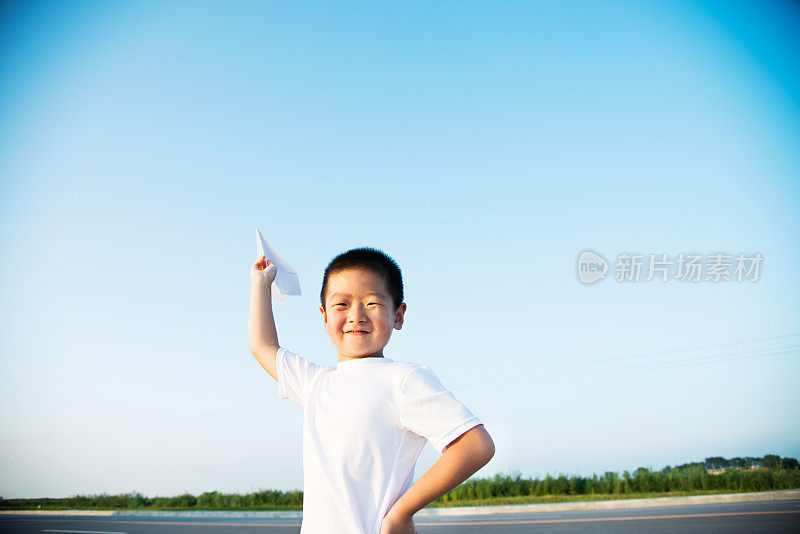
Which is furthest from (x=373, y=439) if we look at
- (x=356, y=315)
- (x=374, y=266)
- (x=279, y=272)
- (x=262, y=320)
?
(x=279, y=272)

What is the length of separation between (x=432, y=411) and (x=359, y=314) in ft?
1.11

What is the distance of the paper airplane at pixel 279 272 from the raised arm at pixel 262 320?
0.14 feet

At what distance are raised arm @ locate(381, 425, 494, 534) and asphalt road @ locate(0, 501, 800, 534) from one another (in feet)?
23.9

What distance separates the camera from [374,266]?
5.41 feet

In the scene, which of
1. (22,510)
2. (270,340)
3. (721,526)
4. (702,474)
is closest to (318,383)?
(270,340)

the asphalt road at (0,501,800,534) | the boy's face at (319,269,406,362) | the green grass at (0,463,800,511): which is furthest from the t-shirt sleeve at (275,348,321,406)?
the green grass at (0,463,800,511)

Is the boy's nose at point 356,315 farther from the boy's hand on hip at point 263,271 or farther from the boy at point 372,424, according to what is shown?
the boy's hand on hip at point 263,271

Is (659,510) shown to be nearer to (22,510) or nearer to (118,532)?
(118,532)

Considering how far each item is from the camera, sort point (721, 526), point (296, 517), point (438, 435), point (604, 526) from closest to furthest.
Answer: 1. point (438, 435)
2. point (721, 526)
3. point (604, 526)
4. point (296, 517)

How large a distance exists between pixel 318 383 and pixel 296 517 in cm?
1207

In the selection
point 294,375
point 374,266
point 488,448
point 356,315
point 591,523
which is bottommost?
point 591,523

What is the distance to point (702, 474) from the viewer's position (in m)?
13.0

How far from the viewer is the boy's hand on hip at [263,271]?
1996mm

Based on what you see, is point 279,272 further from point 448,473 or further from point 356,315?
point 448,473
